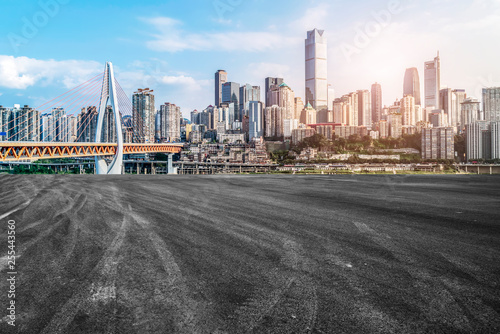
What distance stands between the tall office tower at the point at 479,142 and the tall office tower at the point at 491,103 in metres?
32.3

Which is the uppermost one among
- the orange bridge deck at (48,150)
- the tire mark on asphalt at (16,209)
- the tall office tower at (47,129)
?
the tall office tower at (47,129)

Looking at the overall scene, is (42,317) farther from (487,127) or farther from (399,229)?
(487,127)

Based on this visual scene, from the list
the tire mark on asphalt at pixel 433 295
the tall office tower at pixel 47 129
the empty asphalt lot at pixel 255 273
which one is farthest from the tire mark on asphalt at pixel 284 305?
the tall office tower at pixel 47 129

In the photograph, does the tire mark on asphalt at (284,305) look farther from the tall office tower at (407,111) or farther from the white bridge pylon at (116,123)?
the tall office tower at (407,111)

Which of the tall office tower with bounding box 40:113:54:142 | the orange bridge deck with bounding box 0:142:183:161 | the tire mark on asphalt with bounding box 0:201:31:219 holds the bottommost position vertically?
the tire mark on asphalt with bounding box 0:201:31:219

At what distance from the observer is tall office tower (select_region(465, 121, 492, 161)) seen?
59.7 metres

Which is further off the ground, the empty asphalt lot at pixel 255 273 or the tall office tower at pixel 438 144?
the tall office tower at pixel 438 144

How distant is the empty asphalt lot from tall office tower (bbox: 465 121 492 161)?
2544 inches

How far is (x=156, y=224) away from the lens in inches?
296

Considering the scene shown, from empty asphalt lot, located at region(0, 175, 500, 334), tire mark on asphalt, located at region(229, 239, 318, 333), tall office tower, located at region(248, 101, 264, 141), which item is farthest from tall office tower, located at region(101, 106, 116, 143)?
tire mark on asphalt, located at region(229, 239, 318, 333)

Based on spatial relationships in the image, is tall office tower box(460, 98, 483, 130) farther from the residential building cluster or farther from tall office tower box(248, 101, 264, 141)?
tall office tower box(248, 101, 264, 141)

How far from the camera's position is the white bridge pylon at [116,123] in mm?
49906

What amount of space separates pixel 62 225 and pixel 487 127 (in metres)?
76.1

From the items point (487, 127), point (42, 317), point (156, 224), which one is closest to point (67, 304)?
point (42, 317)
